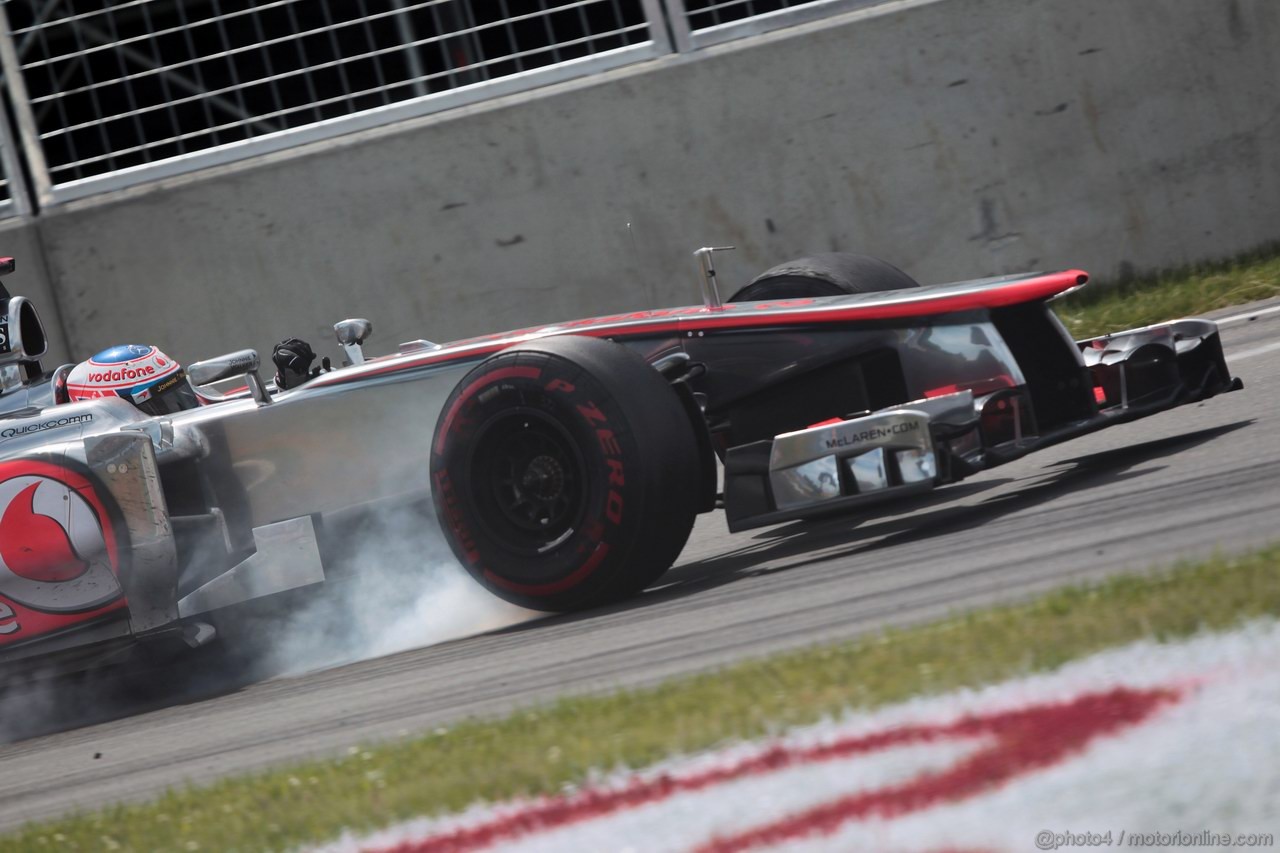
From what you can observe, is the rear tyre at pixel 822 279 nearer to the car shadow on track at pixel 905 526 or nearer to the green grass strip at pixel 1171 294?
the car shadow on track at pixel 905 526

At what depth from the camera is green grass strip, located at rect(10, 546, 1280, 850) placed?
3.06 metres

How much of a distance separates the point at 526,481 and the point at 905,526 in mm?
1268

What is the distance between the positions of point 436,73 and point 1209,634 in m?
7.17

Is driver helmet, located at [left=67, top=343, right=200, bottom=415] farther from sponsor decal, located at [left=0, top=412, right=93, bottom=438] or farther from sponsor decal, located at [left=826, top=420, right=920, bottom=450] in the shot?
sponsor decal, located at [left=826, top=420, right=920, bottom=450]

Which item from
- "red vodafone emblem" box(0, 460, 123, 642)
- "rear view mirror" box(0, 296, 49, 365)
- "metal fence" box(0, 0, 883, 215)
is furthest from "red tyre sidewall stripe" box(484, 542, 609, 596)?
"metal fence" box(0, 0, 883, 215)

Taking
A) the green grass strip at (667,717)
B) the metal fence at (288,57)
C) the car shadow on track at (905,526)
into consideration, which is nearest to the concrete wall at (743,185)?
the metal fence at (288,57)

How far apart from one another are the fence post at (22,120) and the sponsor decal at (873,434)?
645 centimetres

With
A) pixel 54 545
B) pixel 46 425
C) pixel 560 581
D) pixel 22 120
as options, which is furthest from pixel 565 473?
pixel 22 120

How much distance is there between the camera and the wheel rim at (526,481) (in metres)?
4.75

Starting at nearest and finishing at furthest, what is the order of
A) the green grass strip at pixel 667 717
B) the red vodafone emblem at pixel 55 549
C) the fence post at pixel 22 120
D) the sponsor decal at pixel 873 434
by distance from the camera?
the green grass strip at pixel 667 717 → the sponsor decal at pixel 873 434 → the red vodafone emblem at pixel 55 549 → the fence post at pixel 22 120

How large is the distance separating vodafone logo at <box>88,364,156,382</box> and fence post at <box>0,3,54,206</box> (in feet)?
13.0

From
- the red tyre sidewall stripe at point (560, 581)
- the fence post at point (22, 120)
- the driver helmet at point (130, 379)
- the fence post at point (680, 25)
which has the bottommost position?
the red tyre sidewall stripe at point (560, 581)

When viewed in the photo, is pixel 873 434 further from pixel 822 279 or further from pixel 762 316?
pixel 822 279

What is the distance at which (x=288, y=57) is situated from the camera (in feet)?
30.2
